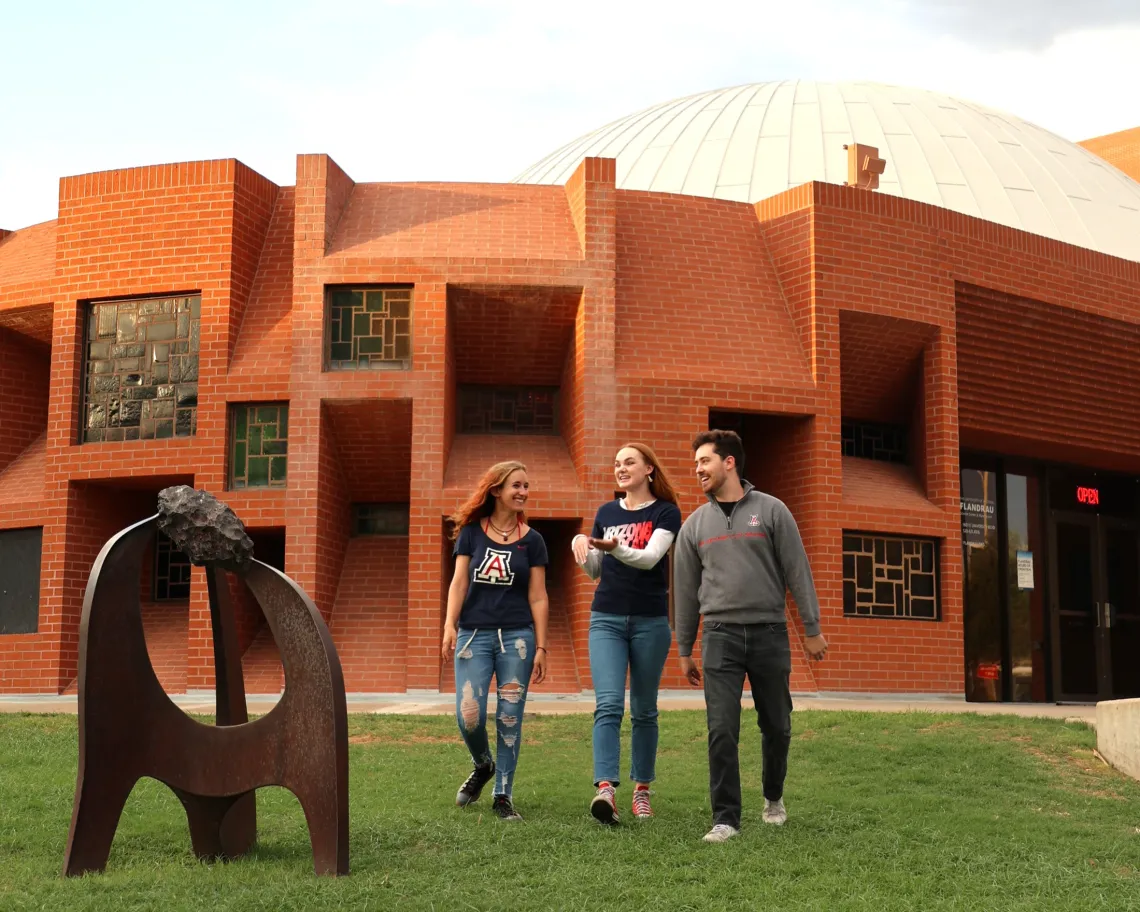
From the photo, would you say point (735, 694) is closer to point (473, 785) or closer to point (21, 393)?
point (473, 785)

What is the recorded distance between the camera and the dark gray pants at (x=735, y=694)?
6445mm

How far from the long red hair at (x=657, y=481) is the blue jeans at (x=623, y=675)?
0.67m

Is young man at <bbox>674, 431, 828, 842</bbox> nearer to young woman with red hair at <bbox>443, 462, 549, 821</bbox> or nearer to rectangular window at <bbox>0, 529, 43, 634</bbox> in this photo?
young woman with red hair at <bbox>443, 462, 549, 821</bbox>

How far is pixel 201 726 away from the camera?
610 centimetres

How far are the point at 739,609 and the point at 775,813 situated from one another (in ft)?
3.89

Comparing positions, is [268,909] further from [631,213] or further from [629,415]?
[631,213]

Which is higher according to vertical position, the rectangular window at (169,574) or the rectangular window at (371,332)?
the rectangular window at (371,332)

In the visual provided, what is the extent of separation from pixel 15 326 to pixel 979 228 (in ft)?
43.7

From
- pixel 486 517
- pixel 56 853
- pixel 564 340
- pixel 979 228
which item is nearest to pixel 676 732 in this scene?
pixel 486 517

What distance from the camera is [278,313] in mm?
16797

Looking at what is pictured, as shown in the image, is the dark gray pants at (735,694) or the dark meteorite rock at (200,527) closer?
the dark meteorite rock at (200,527)

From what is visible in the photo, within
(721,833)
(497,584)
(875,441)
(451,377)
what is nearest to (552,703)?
(451,377)

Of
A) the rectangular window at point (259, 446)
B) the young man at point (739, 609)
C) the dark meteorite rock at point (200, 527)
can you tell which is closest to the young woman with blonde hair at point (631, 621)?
the young man at point (739, 609)

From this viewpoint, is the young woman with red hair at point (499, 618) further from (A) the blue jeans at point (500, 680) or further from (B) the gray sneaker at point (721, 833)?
(B) the gray sneaker at point (721, 833)
